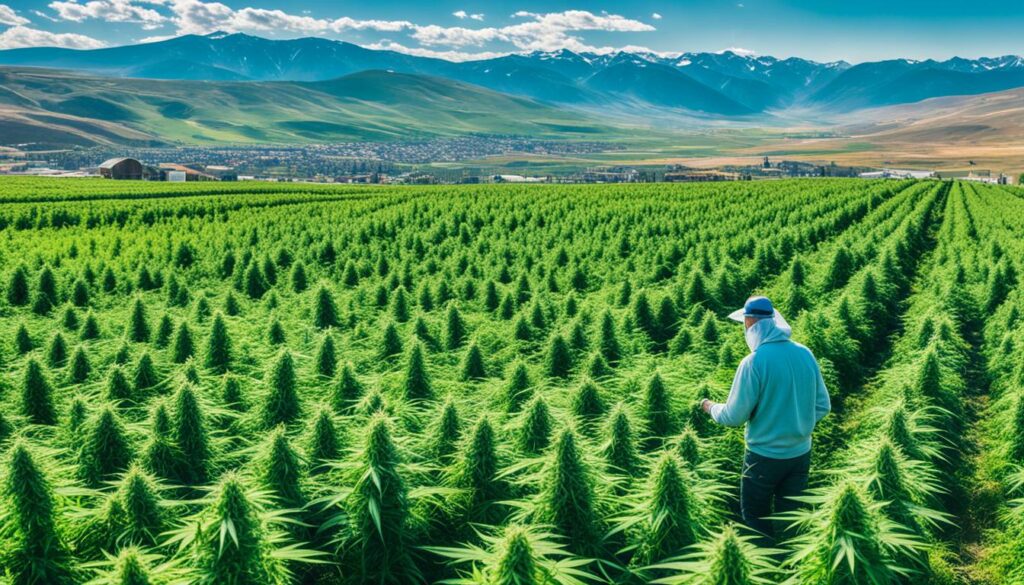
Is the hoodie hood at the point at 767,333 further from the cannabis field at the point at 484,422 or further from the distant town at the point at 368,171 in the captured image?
the distant town at the point at 368,171

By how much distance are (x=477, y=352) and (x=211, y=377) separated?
12.5 feet

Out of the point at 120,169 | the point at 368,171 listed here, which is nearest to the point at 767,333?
the point at 120,169

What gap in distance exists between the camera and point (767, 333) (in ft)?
18.3

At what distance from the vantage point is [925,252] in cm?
2609

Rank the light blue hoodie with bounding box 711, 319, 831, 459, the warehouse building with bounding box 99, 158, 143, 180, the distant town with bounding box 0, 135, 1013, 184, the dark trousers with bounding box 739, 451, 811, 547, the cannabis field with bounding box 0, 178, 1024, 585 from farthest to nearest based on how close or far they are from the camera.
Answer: the distant town with bounding box 0, 135, 1013, 184, the warehouse building with bounding box 99, 158, 143, 180, the dark trousers with bounding box 739, 451, 811, 547, the light blue hoodie with bounding box 711, 319, 831, 459, the cannabis field with bounding box 0, 178, 1024, 585

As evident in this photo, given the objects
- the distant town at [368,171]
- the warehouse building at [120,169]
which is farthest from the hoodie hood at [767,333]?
the warehouse building at [120,169]

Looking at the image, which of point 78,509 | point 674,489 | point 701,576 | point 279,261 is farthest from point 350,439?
point 279,261

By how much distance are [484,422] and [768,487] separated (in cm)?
248

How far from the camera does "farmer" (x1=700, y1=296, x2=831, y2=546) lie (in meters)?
5.50

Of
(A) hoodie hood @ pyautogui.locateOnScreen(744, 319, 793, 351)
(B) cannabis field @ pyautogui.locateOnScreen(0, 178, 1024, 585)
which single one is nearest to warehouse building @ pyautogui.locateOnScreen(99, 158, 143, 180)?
(B) cannabis field @ pyautogui.locateOnScreen(0, 178, 1024, 585)

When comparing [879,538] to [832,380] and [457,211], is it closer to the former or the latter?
[832,380]

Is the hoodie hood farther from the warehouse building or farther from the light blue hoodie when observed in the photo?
the warehouse building

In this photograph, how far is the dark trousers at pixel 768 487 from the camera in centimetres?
575

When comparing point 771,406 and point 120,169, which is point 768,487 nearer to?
point 771,406
